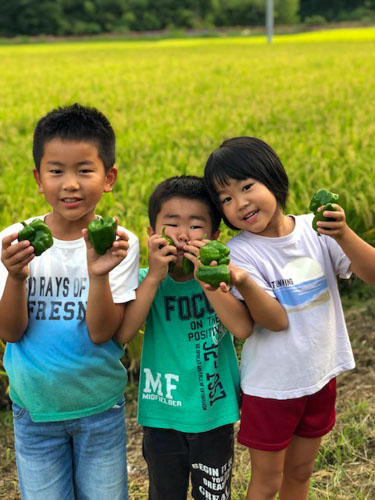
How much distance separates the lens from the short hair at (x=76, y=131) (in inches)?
72.5

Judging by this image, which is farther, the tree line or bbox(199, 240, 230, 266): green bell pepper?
the tree line

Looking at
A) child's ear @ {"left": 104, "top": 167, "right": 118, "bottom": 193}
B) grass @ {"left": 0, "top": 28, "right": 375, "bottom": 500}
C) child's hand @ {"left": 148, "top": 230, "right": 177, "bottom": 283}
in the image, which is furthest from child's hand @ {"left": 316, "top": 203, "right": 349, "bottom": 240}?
grass @ {"left": 0, "top": 28, "right": 375, "bottom": 500}

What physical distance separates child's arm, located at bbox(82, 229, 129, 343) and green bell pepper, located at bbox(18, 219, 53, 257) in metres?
0.11

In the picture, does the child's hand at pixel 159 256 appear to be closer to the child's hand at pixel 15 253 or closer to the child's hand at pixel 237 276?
the child's hand at pixel 237 276

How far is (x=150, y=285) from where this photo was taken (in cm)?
180

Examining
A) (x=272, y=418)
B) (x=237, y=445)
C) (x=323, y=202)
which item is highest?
(x=323, y=202)

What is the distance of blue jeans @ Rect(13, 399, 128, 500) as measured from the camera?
72.9 inches

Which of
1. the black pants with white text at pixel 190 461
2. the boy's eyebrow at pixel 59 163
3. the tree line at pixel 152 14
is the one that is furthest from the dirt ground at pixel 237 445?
the tree line at pixel 152 14

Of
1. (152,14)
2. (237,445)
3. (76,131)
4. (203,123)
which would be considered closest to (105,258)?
(76,131)

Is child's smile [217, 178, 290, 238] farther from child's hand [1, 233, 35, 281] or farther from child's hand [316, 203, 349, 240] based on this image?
child's hand [1, 233, 35, 281]

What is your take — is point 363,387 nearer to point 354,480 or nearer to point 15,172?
point 354,480

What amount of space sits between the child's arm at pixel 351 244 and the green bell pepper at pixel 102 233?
566 mm

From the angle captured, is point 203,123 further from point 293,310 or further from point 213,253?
point 213,253

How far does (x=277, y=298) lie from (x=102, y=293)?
0.54m
